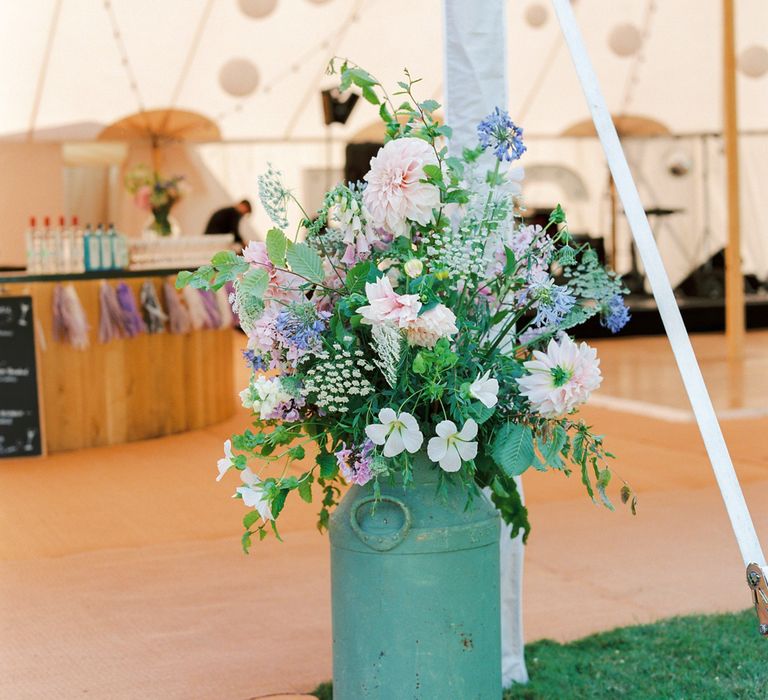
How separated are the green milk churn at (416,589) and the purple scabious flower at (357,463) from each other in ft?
0.22

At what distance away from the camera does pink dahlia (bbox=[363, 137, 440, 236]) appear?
2209 millimetres

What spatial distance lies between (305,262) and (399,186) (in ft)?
0.68

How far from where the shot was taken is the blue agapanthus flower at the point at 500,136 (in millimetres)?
2336

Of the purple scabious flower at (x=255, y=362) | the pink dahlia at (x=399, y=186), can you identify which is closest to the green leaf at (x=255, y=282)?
the purple scabious flower at (x=255, y=362)

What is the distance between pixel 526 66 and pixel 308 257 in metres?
9.83

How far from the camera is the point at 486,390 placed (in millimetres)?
2154

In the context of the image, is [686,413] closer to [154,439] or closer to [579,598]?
[154,439]

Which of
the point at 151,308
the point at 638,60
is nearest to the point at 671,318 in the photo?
the point at 151,308

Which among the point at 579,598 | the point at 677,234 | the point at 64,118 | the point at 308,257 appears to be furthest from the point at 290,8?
the point at 308,257

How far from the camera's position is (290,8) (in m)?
10.4

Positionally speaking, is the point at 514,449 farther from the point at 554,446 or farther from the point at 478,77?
the point at 478,77

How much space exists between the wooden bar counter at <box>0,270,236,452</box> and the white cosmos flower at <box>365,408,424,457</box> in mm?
4127

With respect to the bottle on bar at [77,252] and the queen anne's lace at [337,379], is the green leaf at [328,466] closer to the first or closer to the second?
the queen anne's lace at [337,379]

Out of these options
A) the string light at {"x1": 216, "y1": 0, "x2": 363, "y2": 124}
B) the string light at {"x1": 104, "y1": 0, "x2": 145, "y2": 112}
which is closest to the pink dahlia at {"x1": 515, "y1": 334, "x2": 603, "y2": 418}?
the string light at {"x1": 104, "y1": 0, "x2": 145, "y2": 112}
